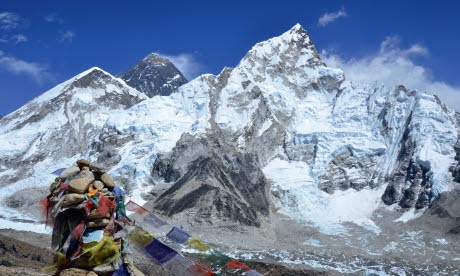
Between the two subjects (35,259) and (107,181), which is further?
(35,259)

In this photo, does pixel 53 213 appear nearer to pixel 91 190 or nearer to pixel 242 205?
pixel 91 190

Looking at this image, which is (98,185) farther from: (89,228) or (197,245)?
(197,245)

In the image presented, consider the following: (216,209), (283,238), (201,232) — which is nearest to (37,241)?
(201,232)

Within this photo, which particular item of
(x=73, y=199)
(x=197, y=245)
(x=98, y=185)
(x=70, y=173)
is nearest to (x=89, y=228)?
(x=73, y=199)

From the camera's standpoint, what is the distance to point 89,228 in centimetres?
1443

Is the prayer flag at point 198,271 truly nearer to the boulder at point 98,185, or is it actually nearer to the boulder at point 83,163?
the boulder at point 98,185

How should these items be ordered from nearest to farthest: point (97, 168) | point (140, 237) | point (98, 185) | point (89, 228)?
point (89, 228) → point (98, 185) → point (97, 168) → point (140, 237)

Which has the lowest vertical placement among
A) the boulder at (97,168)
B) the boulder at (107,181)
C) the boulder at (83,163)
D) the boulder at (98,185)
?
the boulder at (98,185)

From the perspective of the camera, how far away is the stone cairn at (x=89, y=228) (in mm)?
14125

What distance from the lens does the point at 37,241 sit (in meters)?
136

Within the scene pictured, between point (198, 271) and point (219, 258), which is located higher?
A: point (219, 258)

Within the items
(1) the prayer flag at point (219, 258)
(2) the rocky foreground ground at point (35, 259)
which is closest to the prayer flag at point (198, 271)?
(1) the prayer flag at point (219, 258)

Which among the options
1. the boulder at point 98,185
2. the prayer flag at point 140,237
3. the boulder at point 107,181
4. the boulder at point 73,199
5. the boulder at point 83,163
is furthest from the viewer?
the boulder at point 83,163

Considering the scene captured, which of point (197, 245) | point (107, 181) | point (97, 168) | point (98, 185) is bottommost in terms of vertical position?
point (197, 245)
